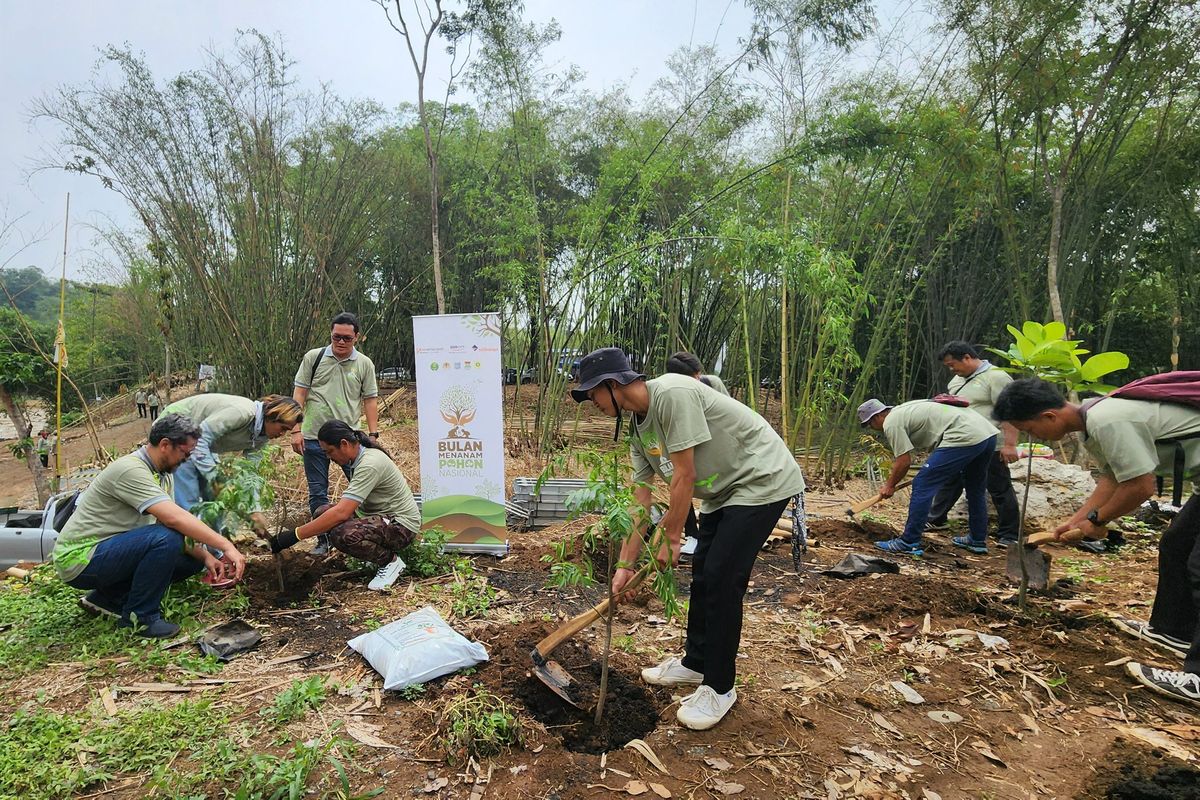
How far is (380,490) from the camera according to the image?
11.2 feet

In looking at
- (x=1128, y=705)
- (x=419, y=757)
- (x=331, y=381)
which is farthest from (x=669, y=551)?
(x=331, y=381)

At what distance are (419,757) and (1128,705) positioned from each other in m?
2.45

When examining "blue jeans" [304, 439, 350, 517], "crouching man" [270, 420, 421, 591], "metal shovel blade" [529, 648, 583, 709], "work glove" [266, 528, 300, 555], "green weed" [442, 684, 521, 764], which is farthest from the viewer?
"blue jeans" [304, 439, 350, 517]

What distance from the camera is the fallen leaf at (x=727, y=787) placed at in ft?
5.88

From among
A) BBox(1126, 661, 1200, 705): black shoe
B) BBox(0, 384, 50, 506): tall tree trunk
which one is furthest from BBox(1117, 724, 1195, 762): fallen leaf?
BBox(0, 384, 50, 506): tall tree trunk

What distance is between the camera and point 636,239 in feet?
22.7

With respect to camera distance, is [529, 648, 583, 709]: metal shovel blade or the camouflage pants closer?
[529, 648, 583, 709]: metal shovel blade

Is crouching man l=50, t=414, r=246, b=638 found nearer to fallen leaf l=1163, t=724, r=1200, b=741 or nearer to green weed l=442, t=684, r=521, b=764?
green weed l=442, t=684, r=521, b=764

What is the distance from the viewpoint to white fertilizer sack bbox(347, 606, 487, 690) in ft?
7.51

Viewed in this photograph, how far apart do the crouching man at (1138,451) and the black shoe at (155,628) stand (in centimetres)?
350

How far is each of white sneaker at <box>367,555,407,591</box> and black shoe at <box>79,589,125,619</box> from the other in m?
1.06

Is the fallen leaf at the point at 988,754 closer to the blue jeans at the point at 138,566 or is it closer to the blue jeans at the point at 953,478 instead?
the blue jeans at the point at 953,478

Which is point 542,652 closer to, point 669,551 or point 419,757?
point 419,757

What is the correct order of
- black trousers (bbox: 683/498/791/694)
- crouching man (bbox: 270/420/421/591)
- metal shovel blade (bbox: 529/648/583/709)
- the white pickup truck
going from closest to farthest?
black trousers (bbox: 683/498/791/694) → metal shovel blade (bbox: 529/648/583/709) → crouching man (bbox: 270/420/421/591) → the white pickup truck
